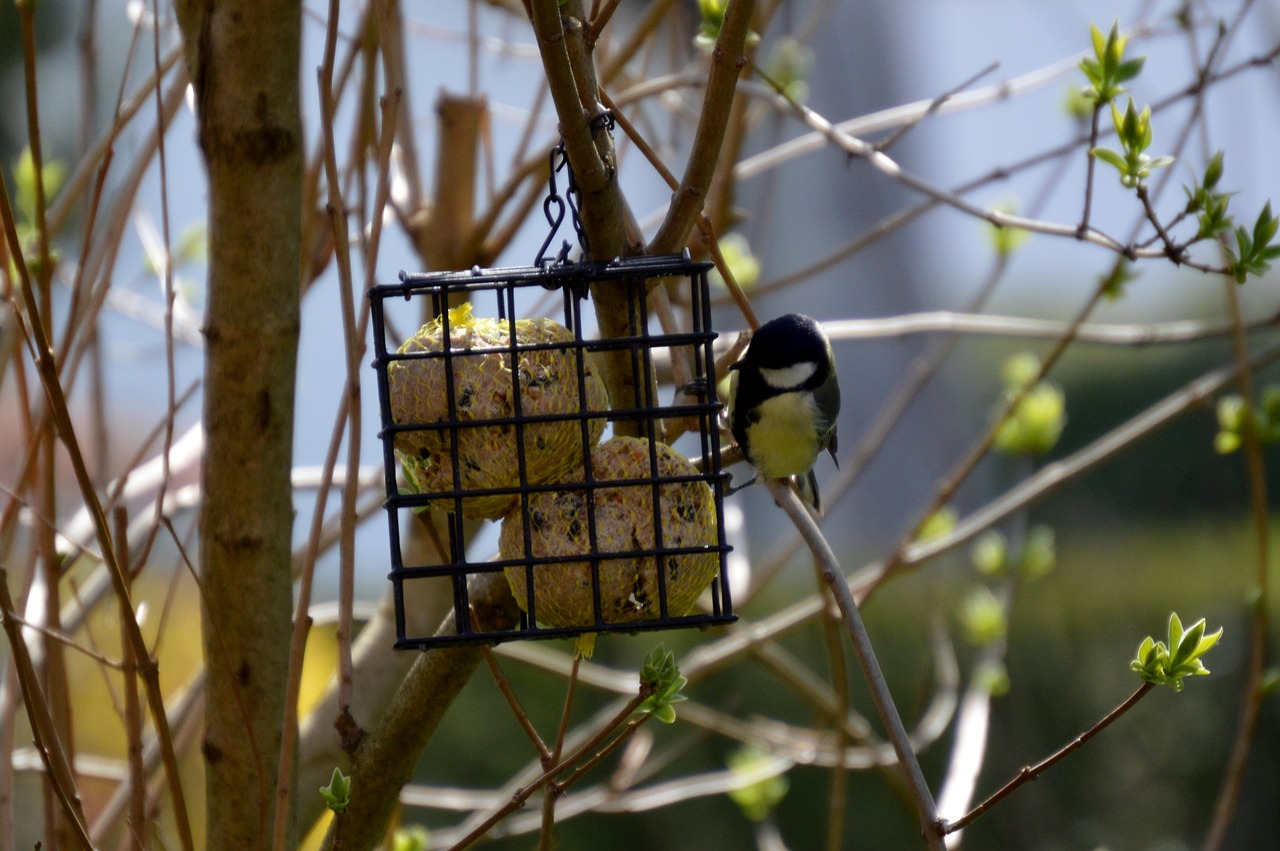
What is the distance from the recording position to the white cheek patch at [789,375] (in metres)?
2.40

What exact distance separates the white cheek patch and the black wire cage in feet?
2.40

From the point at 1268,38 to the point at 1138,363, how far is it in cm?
579

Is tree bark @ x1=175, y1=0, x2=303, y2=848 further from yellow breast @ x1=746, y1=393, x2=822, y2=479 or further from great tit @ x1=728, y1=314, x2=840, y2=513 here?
yellow breast @ x1=746, y1=393, x2=822, y2=479

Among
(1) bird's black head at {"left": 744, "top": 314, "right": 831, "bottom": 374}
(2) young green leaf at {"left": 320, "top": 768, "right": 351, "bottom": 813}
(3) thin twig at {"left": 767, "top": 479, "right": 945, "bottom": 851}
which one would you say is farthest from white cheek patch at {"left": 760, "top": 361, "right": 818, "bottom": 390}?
(2) young green leaf at {"left": 320, "top": 768, "right": 351, "bottom": 813}

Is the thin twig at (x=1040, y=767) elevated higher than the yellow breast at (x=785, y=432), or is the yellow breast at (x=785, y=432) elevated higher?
the yellow breast at (x=785, y=432)

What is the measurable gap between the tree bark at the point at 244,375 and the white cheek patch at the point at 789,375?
1103 millimetres

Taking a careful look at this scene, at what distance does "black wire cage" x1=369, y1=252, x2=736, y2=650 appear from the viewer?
62.1 inches

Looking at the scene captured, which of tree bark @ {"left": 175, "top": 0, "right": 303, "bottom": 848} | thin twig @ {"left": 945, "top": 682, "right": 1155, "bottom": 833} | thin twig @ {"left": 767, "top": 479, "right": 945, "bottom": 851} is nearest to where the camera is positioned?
thin twig @ {"left": 945, "top": 682, "right": 1155, "bottom": 833}

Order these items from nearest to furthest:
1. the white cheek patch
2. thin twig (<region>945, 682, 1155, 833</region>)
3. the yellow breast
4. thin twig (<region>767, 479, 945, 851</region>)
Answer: thin twig (<region>945, 682, 1155, 833</region>) < thin twig (<region>767, 479, 945, 851</region>) < the white cheek patch < the yellow breast

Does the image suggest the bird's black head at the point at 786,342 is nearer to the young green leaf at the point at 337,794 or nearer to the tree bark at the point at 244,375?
the tree bark at the point at 244,375

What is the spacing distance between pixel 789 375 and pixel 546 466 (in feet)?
3.07

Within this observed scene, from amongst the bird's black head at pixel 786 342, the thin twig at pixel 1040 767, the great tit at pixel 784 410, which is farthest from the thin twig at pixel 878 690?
the great tit at pixel 784 410

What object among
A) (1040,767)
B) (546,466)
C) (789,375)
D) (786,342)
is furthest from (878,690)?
(789,375)

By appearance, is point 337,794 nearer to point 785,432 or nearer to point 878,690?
point 878,690
